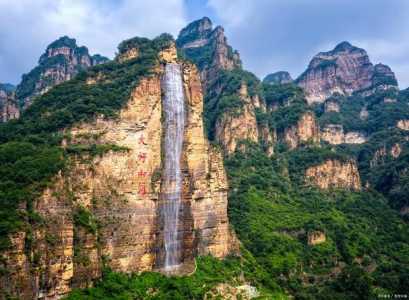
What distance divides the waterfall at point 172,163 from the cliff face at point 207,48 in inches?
2152

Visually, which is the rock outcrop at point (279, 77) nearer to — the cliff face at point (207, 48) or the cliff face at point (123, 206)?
the cliff face at point (207, 48)

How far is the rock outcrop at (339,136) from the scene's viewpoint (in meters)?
113

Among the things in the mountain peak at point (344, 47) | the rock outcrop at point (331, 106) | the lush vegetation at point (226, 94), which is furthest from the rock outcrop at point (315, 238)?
the mountain peak at point (344, 47)

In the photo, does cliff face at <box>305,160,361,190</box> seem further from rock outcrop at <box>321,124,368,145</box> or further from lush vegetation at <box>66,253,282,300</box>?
lush vegetation at <box>66,253,282,300</box>

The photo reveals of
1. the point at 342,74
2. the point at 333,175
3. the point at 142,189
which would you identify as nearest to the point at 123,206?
the point at 142,189

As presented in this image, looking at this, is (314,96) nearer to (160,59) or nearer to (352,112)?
(352,112)

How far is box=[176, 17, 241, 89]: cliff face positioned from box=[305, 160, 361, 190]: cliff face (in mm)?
33447

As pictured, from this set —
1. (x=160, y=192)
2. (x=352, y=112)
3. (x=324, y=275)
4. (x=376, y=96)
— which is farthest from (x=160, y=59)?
(x=376, y=96)

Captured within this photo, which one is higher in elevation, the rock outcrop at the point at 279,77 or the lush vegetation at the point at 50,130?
the rock outcrop at the point at 279,77

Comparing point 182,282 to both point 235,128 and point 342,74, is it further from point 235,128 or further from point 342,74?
point 342,74

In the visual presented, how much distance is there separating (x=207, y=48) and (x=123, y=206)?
8845cm

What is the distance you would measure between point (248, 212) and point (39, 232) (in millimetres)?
36594

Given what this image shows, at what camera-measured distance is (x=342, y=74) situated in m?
156

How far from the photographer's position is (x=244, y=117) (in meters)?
87.4
